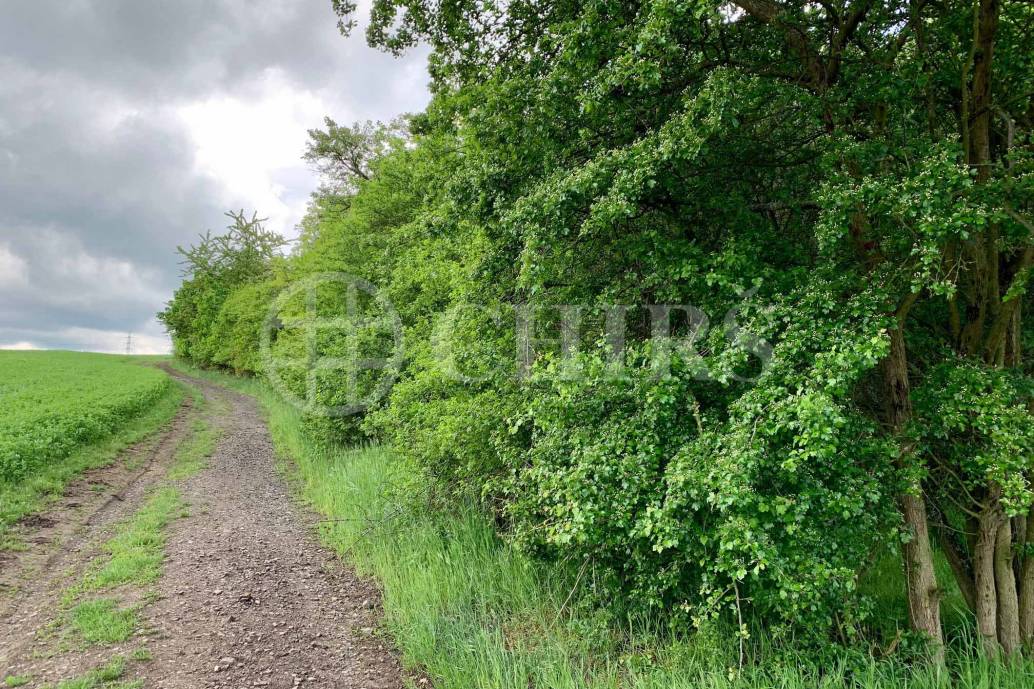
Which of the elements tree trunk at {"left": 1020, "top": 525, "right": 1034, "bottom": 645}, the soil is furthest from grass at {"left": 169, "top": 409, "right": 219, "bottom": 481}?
tree trunk at {"left": 1020, "top": 525, "right": 1034, "bottom": 645}

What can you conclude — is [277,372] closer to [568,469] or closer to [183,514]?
[183,514]

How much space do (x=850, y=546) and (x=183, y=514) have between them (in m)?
9.31

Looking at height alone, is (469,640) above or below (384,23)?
below

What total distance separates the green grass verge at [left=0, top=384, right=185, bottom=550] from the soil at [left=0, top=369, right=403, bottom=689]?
225 millimetres

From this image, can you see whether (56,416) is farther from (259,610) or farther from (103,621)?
(259,610)

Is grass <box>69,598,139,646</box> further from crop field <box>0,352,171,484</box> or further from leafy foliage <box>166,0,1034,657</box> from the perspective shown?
crop field <box>0,352,171,484</box>

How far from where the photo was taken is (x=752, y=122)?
4.86 meters

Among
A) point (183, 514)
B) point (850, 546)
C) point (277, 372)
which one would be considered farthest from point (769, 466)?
point (277, 372)

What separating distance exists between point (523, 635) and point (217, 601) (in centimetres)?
354

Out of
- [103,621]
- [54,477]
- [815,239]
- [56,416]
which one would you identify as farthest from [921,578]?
[56,416]

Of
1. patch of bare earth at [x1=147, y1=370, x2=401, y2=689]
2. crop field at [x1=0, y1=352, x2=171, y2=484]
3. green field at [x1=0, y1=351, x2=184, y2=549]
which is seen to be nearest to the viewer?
patch of bare earth at [x1=147, y1=370, x2=401, y2=689]

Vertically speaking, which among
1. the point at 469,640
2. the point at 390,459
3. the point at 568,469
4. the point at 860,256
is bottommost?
the point at 469,640

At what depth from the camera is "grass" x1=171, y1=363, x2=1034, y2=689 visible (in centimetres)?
392

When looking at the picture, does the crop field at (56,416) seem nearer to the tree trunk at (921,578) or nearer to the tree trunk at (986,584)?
the tree trunk at (921,578)
